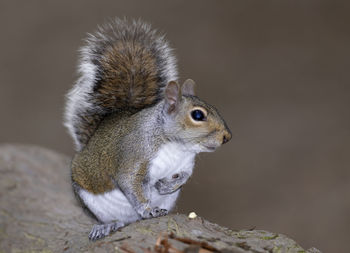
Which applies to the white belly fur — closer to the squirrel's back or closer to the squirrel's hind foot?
the squirrel's hind foot

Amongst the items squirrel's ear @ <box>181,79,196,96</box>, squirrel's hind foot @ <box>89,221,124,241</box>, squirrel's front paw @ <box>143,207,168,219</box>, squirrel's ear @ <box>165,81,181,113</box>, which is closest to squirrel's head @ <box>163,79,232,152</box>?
squirrel's ear @ <box>165,81,181,113</box>

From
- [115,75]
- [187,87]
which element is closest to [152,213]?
[187,87]

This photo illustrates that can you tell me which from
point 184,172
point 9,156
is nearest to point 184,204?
point 9,156

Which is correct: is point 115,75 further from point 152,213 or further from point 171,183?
point 152,213

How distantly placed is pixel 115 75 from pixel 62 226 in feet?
2.60

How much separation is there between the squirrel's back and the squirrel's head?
17.6 inches

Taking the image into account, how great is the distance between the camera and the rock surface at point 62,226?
1895 millimetres

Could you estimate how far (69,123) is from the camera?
8.88 feet

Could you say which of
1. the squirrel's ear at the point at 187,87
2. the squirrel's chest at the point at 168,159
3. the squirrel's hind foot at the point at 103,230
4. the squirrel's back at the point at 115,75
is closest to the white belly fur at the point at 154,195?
the squirrel's chest at the point at 168,159

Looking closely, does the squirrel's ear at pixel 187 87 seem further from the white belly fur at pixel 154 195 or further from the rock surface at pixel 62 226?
the rock surface at pixel 62 226

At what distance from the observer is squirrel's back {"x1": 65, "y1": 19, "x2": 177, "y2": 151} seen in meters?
2.60

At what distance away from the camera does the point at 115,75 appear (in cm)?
262

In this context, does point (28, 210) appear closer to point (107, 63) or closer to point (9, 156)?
point (9, 156)

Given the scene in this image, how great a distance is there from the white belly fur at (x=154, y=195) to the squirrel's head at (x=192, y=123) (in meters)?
0.06
